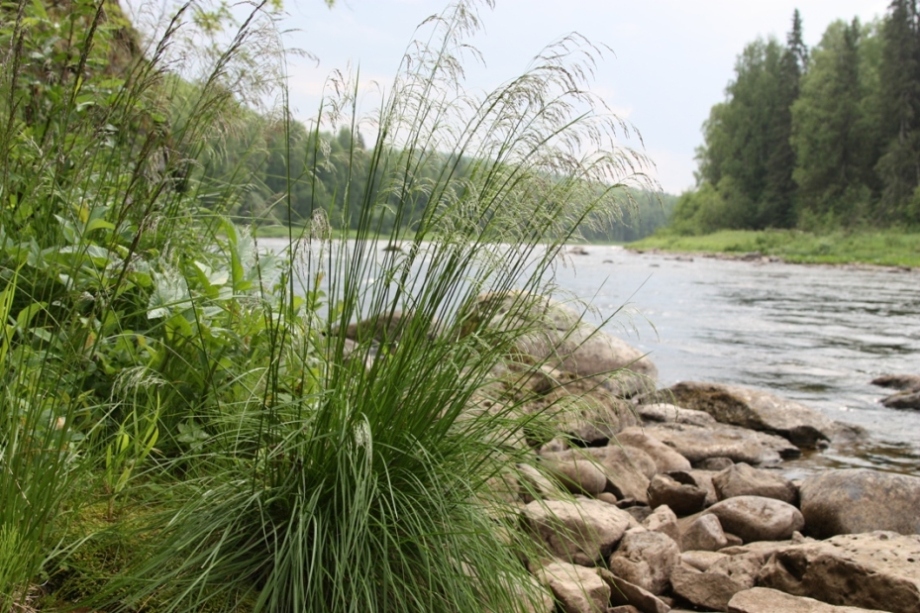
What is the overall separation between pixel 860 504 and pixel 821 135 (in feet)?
177

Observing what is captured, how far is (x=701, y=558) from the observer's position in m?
3.80

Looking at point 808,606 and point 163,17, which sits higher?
point 163,17

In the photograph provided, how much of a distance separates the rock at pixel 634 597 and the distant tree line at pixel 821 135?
46.5 m

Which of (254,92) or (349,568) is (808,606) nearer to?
(349,568)

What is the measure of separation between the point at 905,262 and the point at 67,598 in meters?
33.0

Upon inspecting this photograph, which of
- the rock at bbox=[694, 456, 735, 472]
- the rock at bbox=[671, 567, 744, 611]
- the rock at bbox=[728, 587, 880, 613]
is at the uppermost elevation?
the rock at bbox=[728, 587, 880, 613]

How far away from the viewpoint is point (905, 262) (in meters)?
29.8

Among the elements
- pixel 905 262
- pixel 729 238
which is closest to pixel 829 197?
pixel 729 238

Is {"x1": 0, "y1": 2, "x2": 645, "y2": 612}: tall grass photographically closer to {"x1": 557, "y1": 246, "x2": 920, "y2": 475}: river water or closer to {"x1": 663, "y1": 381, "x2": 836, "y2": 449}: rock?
{"x1": 557, "y1": 246, "x2": 920, "y2": 475}: river water

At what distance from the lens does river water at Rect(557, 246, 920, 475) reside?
23.5 feet

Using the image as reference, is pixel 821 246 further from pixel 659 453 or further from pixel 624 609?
pixel 624 609

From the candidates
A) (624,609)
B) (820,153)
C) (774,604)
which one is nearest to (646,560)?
(624,609)

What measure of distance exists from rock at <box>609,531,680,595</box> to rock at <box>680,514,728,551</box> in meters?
0.63

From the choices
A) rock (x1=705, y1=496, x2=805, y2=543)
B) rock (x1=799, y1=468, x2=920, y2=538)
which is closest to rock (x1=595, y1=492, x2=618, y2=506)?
rock (x1=705, y1=496, x2=805, y2=543)
